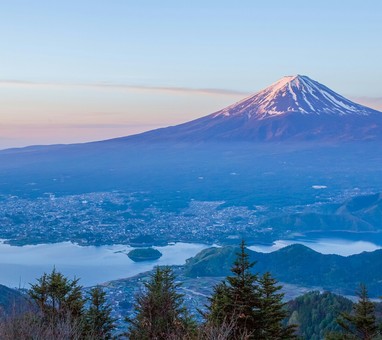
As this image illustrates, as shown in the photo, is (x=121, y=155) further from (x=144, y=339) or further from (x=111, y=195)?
(x=144, y=339)

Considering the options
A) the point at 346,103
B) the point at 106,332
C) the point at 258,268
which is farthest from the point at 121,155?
the point at 106,332

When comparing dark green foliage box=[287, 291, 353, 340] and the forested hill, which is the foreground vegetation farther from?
the forested hill

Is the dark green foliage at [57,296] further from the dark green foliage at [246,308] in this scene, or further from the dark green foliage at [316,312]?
the dark green foliage at [316,312]

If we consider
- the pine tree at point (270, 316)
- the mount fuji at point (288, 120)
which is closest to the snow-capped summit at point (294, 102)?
the mount fuji at point (288, 120)

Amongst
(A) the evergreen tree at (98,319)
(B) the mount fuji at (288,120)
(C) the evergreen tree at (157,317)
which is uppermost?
(B) the mount fuji at (288,120)

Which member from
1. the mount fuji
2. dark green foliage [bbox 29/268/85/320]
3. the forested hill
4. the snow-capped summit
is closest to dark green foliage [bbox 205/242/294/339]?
dark green foliage [bbox 29/268/85/320]

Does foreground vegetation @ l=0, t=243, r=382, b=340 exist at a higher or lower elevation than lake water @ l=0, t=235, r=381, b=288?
higher

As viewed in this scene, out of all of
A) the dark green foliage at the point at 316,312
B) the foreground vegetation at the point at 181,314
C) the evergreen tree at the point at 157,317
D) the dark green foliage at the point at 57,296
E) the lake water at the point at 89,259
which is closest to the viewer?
the foreground vegetation at the point at 181,314
